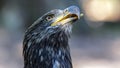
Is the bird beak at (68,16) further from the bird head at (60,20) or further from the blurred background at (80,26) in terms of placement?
the blurred background at (80,26)

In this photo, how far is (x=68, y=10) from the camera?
6129 mm

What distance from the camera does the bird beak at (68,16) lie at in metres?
5.98

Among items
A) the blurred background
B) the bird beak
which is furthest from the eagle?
the blurred background

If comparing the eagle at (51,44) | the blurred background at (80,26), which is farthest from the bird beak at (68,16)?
the blurred background at (80,26)

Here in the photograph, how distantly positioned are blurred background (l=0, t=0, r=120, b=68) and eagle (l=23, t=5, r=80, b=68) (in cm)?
929

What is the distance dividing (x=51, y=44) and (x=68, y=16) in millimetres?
343

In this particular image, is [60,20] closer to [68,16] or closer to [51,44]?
[68,16]

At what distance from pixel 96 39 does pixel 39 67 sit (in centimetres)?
1304

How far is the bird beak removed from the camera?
5.98 meters

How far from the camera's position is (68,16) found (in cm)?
610

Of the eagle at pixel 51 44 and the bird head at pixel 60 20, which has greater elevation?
the bird head at pixel 60 20

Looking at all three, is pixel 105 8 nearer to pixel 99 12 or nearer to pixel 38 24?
pixel 99 12

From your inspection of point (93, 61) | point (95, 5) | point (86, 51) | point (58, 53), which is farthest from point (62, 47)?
point (95, 5)

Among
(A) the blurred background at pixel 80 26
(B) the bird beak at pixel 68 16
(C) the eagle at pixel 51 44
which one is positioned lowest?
(C) the eagle at pixel 51 44
